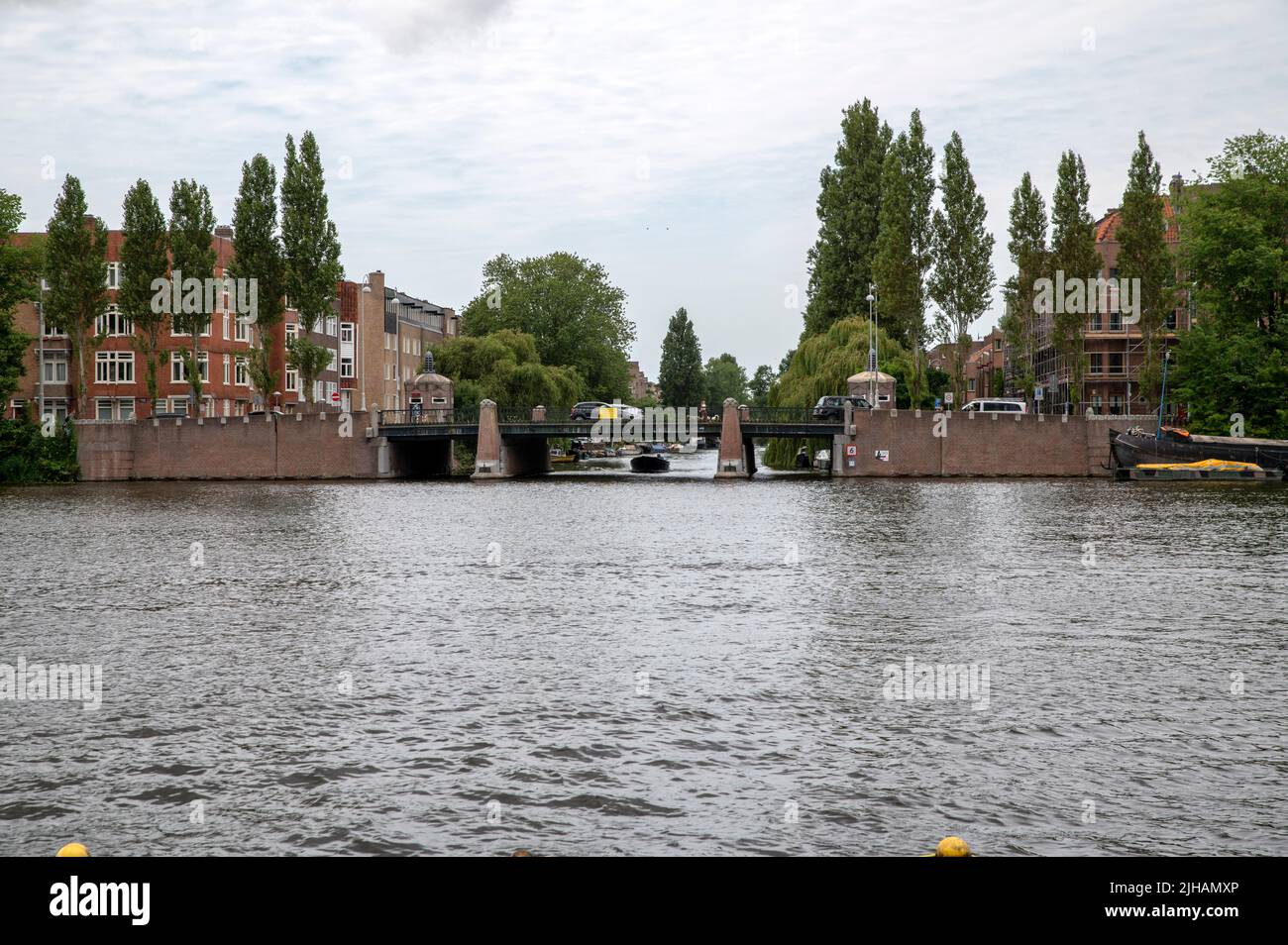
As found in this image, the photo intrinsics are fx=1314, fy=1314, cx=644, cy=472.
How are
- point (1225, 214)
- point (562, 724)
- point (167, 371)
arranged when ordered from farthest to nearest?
point (167, 371) < point (1225, 214) < point (562, 724)

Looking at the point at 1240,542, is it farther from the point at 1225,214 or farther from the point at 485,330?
the point at 485,330

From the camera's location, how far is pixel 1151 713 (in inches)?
583

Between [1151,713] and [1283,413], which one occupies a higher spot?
[1283,413]

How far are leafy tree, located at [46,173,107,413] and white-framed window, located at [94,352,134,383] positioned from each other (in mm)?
11966

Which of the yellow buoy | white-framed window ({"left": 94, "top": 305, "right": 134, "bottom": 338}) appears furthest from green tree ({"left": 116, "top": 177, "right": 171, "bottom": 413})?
the yellow buoy

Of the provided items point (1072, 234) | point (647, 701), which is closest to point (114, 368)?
point (1072, 234)

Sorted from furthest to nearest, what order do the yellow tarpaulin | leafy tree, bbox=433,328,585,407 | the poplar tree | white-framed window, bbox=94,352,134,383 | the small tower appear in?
leafy tree, bbox=433,328,585,407
white-framed window, bbox=94,352,134,383
the small tower
the poplar tree
the yellow tarpaulin

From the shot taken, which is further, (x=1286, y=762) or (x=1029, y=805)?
(x=1286, y=762)

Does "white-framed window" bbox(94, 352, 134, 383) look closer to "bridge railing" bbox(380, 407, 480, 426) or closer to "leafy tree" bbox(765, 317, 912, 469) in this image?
"bridge railing" bbox(380, 407, 480, 426)

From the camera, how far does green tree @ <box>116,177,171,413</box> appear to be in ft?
261

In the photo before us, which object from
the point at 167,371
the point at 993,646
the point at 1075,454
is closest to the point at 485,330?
the point at 167,371

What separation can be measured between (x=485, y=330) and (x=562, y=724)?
4674 inches

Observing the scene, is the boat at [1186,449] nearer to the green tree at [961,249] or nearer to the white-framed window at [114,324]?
the green tree at [961,249]

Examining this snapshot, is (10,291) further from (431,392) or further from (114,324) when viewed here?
(431,392)
